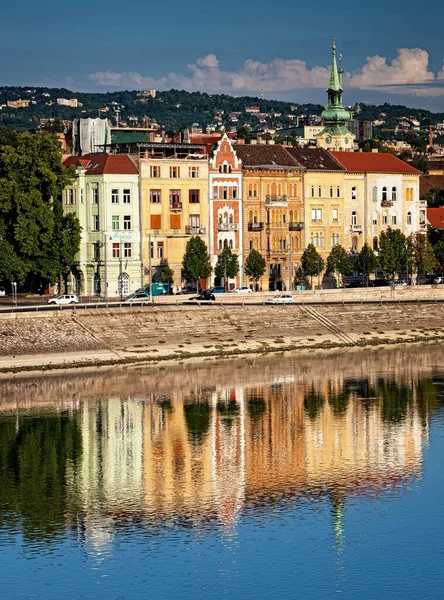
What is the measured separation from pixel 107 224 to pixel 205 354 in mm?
23105

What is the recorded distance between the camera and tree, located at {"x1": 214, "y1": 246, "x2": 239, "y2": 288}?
117812mm

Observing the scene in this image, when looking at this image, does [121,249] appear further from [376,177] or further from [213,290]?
[376,177]

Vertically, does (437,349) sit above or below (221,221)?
below

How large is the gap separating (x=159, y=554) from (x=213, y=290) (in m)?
66.8

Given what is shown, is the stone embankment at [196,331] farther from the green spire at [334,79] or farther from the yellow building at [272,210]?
the green spire at [334,79]

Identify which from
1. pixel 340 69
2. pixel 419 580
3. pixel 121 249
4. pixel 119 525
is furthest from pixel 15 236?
pixel 340 69

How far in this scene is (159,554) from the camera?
4862 cm

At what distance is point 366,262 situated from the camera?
12481 centimetres

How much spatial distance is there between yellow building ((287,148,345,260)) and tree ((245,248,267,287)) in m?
6.93

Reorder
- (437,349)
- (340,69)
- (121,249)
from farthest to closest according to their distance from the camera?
(340,69)
(121,249)
(437,349)

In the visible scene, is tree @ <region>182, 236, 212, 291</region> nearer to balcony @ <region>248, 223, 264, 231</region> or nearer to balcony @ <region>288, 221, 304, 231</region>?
balcony @ <region>248, 223, 264, 231</region>

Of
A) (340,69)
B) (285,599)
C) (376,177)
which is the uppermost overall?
(340,69)

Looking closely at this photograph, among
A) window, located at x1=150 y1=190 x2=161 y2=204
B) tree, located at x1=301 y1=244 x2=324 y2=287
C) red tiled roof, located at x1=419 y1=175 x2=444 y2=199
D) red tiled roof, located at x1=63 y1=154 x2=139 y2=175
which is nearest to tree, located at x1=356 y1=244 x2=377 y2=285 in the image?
tree, located at x1=301 y1=244 x2=324 y2=287

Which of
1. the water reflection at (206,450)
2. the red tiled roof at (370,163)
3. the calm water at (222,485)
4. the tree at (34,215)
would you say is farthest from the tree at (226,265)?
the water reflection at (206,450)
